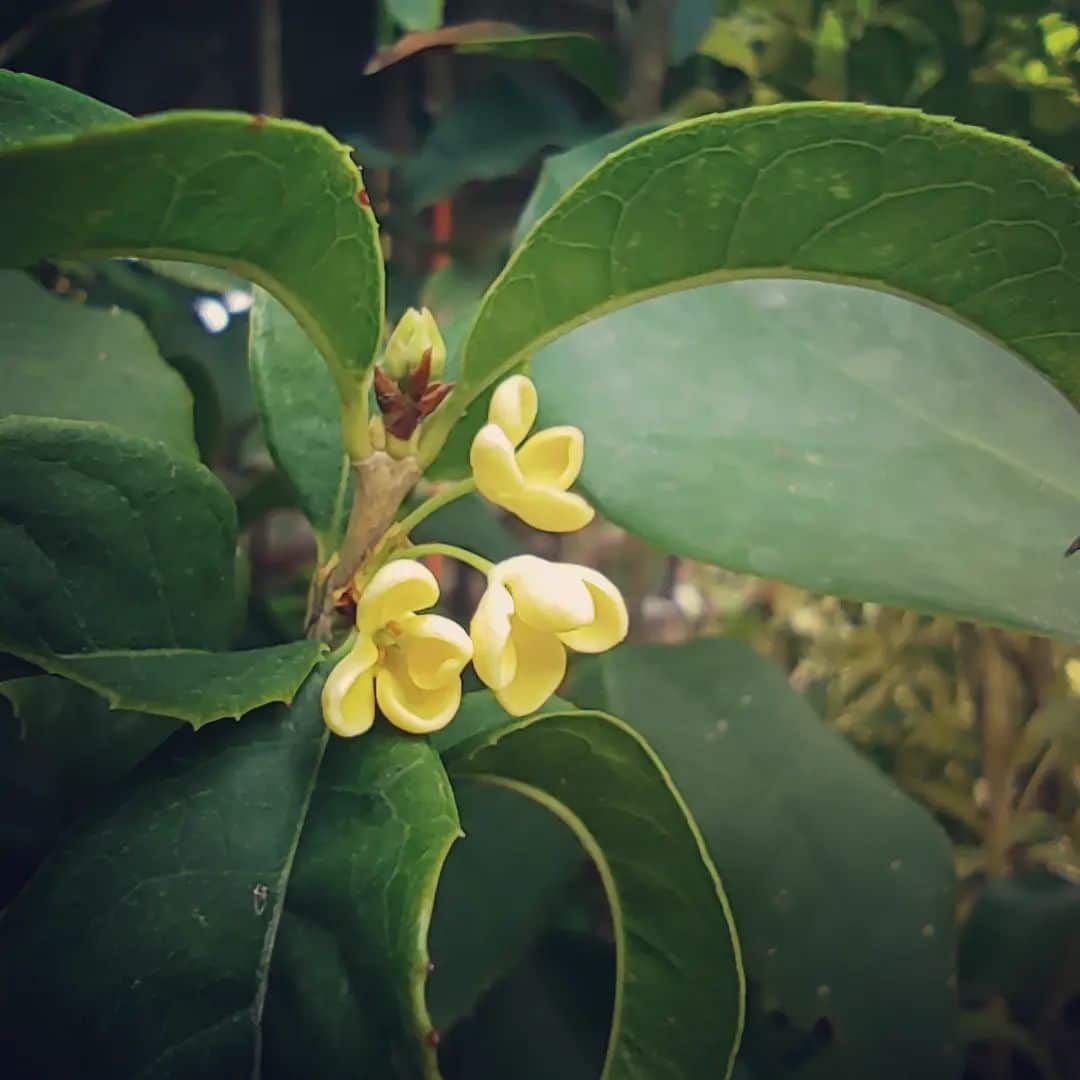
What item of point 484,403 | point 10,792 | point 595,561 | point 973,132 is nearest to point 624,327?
point 484,403

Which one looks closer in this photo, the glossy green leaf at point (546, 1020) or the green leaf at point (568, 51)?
the glossy green leaf at point (546, 1020)

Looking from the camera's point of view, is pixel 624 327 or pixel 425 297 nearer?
pixel 624 327

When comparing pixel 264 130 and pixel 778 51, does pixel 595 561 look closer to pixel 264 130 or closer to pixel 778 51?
pixel 778 51

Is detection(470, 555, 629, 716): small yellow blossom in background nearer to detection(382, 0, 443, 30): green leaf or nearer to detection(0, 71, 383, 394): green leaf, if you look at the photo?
detection(0, 71, 383, 394): green leaf

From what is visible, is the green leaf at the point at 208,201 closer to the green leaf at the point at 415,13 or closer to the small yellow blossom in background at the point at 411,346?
the small yellow blossom in background at the point at 411,346

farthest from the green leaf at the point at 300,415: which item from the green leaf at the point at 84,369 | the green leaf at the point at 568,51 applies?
the green leaf at the point at 568,51

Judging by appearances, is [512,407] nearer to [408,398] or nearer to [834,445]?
A: [408,398]
